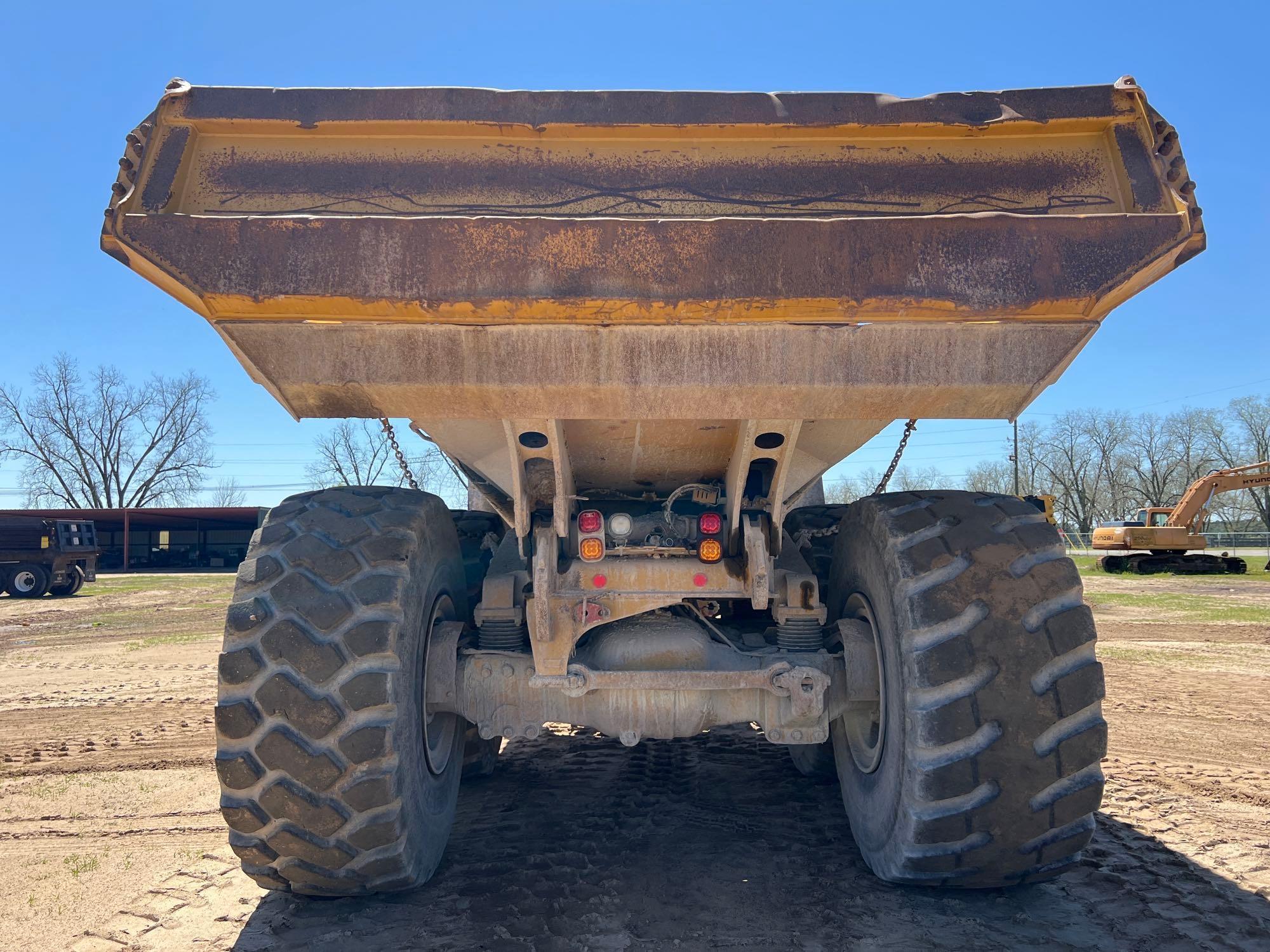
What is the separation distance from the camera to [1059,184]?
2.59 m

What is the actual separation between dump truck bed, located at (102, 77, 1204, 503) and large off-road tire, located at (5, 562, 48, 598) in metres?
24.6

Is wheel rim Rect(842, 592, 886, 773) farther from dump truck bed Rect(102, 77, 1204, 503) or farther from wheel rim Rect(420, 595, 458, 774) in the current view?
wheel rim Rect(420, 595, 458, 774)

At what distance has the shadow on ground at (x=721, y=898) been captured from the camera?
289 cm

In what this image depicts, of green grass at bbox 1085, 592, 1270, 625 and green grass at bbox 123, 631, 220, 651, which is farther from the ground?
green grass at bbox 123, 631, 220, 651

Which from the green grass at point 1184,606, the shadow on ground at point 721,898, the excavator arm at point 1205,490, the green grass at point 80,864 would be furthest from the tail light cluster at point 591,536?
the excavator arm at point 1205,490

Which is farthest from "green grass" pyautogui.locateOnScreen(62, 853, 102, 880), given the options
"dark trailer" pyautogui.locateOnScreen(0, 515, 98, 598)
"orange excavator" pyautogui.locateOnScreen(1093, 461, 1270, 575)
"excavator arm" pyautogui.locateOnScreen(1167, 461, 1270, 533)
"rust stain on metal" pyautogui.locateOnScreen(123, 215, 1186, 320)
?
"excavator arm" pyautogui.locateOnScreen(1167, 461, 1270, 533)

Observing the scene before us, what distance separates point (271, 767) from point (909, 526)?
7.79ft

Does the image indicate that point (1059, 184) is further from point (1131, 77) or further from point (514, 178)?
point (514, 178)

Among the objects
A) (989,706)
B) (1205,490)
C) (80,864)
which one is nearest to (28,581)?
(80,864)

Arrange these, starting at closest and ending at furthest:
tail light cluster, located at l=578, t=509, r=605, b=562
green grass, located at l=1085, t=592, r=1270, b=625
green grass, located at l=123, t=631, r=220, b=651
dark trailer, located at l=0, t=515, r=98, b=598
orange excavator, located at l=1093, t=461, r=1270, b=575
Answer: tail light cluster, located at l=578, t=509, r=605, b=562 < green grass, located at l=123, t=631, r=220, b=651 < green grass, located at l=1085, t=592, r=1270, b=625 < dark trailer, located at l=0, t=515, r=98, b=598 < orange excavator, located at l=1093, t=461, r=1270, b=575

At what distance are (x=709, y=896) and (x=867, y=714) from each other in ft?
3.19

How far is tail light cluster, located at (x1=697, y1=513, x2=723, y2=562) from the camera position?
3.36 meters

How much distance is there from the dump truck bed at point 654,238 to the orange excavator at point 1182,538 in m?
28.0

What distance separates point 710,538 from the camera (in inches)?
134
